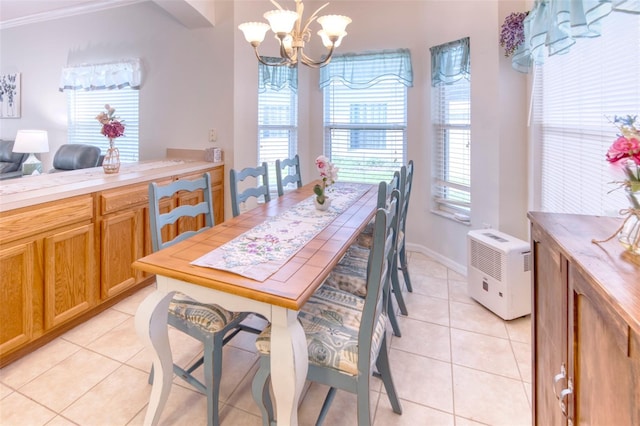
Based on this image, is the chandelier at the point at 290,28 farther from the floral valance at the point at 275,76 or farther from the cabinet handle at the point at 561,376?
the cabinet handle at the point at 561,376

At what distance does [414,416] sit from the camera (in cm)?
162

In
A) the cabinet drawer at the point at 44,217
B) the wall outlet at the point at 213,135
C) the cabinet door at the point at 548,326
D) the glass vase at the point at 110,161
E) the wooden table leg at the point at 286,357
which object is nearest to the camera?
the cabinet door at the point at 548,326

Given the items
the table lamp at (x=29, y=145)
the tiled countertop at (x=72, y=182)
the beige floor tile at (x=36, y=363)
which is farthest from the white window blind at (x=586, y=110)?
the table lamp at (x=29, y=145)

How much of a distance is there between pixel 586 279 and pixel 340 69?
346 centimetres

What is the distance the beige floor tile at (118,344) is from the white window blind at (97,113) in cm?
235

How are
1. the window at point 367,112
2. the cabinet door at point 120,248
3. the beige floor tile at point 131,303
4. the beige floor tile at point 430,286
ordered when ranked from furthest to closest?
the window at point 367,112, the beige floor tile at point 430,286, the beige floor tile at point 131,303, the cabinet door at point 120,248

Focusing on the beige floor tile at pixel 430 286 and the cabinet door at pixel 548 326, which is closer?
the cabinet door at pixel 548 326

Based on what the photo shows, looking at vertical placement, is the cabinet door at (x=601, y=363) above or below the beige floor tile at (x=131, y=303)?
above

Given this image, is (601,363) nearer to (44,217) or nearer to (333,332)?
(333,332)

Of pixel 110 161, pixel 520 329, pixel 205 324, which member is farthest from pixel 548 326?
pixel 110 161

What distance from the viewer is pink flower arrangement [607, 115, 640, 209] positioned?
0.88 meters

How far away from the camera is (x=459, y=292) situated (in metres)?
2.89

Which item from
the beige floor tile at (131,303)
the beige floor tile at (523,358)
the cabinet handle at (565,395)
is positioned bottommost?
the beige floor tile at (523,358)

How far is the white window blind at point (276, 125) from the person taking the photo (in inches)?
151
